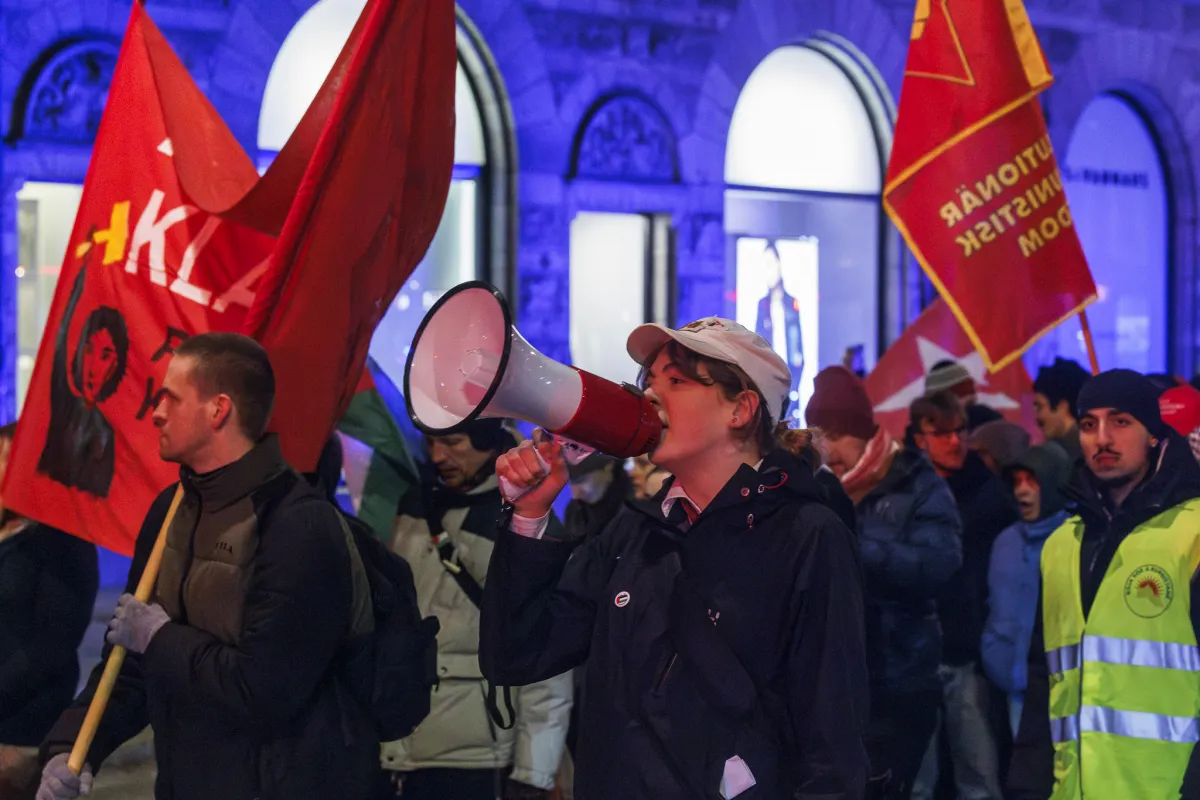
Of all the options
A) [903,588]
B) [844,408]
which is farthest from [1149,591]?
[844,408]

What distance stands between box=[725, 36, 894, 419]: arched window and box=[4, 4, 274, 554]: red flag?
990 cm

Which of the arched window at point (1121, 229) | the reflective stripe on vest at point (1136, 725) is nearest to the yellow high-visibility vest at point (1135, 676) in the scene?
the reflective stripe on vest at point (1136, 725)

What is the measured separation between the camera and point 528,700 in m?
4.77

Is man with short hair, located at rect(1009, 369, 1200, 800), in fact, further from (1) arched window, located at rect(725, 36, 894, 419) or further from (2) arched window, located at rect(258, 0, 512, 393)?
(1) arched window, located at rect(725, 36, 894, 419)

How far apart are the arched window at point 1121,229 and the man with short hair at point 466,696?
12.7 meters

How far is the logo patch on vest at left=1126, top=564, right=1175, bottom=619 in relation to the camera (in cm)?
386

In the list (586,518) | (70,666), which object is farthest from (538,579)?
(586,518)

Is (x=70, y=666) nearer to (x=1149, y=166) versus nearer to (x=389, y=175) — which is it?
(x=389, y=175)

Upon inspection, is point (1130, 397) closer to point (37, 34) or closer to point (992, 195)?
point (992, 195)

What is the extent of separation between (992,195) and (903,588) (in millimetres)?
1855

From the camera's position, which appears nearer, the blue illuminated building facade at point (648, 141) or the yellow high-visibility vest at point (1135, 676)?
A: the yellow high-visibility vest at point (1135, 676)

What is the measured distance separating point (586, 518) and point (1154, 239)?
1297 cm

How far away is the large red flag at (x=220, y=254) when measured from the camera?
4.09 meters

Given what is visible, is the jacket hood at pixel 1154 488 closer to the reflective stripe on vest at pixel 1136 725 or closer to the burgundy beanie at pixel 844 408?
the reflective stripe on vest at pixel 1136 725
